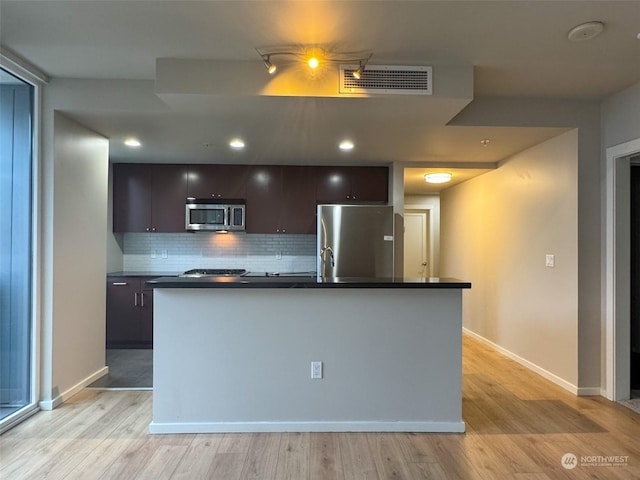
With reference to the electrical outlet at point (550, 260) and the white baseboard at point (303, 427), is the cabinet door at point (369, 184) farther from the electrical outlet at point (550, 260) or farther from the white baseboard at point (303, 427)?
the white baseboard at point (303, 427)

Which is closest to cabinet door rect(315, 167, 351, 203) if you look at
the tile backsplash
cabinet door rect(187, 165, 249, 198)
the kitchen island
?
the tile backsplash

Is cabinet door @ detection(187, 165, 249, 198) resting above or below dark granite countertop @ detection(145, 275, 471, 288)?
above

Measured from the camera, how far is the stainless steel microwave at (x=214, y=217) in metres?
4.64

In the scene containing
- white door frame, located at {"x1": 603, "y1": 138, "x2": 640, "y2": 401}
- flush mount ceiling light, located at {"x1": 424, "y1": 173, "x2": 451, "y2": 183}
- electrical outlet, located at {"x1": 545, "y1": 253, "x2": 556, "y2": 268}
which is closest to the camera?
white door frame, located at {"x1": 603, "y1": 138, "x2": 640, "y2": 401}

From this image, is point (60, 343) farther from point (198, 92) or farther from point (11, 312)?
point (198, 92)

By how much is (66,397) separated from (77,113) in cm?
222

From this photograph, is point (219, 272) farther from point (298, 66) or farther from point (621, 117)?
point (621, 117)

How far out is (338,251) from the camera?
168 inches

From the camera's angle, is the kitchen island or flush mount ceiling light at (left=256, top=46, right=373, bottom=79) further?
the kitchen island

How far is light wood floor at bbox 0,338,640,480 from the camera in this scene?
79.6 inches

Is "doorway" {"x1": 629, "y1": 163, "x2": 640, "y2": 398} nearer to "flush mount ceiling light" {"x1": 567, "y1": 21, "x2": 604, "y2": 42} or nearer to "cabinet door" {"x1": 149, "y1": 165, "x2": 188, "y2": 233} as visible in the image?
"flush mount ceiling light" {"x1": 567, "y1": 21, "x2": 604, "y2": 42}

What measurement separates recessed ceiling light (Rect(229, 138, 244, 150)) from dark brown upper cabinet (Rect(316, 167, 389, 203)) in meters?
1.17

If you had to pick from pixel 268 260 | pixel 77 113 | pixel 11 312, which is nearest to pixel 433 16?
pixel 77 113

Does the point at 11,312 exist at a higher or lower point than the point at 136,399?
higher
